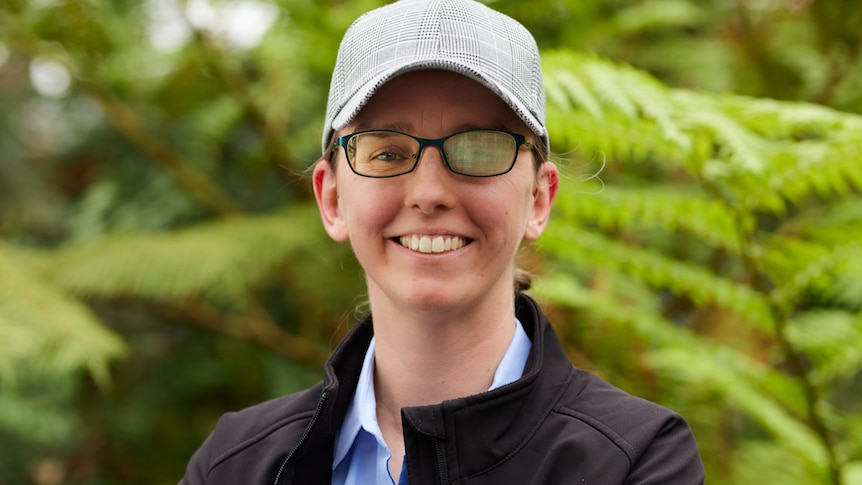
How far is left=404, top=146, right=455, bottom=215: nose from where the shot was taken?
0.86m

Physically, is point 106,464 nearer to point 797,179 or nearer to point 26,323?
point 26,323

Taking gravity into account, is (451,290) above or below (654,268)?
above

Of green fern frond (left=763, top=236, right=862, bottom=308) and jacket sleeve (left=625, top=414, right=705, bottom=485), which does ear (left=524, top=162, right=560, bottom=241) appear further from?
green fern frond (left=763, top=236, right=862, bottom=308)

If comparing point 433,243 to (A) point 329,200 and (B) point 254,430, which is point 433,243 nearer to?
(A) point 329,200

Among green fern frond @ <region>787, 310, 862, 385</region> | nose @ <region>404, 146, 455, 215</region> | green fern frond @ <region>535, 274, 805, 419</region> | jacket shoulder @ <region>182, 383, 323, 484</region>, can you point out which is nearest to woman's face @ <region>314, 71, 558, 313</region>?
nose @ <region>404, 146, 455, 215</region>

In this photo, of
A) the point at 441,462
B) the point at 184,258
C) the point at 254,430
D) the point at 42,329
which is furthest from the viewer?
the point at 184,258

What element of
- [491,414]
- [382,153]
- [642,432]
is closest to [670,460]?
[642,432]

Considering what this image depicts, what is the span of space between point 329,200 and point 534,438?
0.38 m

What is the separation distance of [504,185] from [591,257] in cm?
92

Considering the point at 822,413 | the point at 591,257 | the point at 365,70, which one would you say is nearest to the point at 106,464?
the point at 591,257

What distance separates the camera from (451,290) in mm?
888

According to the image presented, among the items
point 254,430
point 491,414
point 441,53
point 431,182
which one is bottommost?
point 254,430

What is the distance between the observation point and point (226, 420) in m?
1.09

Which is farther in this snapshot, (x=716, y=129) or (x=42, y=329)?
(x=42, y=329)
